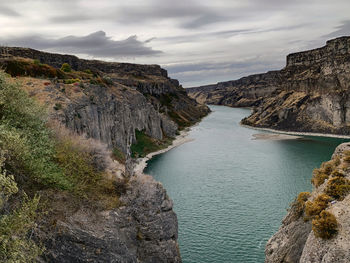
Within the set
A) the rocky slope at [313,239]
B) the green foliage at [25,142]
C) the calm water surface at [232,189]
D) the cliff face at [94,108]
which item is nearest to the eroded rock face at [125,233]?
the green foliage at [25,142]

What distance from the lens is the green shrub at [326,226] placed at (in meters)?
23.6

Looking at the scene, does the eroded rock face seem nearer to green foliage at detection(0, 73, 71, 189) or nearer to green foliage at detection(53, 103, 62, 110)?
green foliage at detection(0, 73, 71, 189)

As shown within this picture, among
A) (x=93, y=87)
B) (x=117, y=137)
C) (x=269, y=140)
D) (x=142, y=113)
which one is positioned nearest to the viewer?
(x=93, y=87)

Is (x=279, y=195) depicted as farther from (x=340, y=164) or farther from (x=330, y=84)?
(x=330, y=84)

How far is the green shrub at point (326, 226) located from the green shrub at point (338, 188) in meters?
3.79

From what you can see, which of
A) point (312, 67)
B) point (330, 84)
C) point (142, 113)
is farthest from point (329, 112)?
point (142, 113)

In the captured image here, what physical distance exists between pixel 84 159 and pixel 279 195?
41.9 metres

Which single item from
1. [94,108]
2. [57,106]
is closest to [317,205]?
[57,106]

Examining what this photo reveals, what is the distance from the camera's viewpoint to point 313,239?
24969 mm

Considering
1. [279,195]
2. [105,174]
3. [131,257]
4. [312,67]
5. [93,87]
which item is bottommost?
[279,195]

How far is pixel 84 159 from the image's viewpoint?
29.8 metres

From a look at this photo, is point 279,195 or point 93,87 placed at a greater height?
point 93,87

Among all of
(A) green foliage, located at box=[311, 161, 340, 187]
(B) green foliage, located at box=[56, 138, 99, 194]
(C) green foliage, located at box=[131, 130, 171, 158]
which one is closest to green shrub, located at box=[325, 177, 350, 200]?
(A) green foliage, located at box=[311, 161, 340, 187]

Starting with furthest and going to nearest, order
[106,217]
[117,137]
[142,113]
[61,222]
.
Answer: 1. [142,113]
2. [117,137]
3. [106,217]
4. [61,222]
